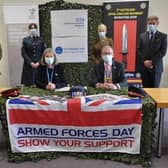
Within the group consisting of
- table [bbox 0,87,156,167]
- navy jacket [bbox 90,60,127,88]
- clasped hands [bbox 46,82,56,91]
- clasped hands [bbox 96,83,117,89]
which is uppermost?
navy jacket [bbox 90,60,127,88]

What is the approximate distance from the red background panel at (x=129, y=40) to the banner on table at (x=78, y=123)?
107 inches

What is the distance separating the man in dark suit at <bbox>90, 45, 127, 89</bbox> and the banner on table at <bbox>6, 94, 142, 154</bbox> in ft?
2.00

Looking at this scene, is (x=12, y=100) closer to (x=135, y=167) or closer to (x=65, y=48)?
(x=135, y=167)

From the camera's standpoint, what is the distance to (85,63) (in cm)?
531

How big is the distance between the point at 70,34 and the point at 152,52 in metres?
1.58

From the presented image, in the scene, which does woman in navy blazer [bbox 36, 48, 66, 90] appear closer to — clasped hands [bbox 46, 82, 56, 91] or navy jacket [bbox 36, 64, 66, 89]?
navy jacket [bbox 36, 64, 66, 89]

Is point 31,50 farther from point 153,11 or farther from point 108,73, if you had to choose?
point 153,11

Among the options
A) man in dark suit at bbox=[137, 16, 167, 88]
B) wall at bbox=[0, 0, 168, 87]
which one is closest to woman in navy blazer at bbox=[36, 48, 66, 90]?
man in dark suit at bbox=[137, 16, 167, 88]

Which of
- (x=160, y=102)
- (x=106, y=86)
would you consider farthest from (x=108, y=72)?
(x=160, y=102)

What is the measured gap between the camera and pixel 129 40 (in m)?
5.13

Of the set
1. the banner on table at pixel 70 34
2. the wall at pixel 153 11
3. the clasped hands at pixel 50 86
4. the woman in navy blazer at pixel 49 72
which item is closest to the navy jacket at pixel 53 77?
the woman in navy blazer at pixel 49 72

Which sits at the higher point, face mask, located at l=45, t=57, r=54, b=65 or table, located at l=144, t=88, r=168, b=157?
face mask, located at l=45, t=57, r=54, b=65

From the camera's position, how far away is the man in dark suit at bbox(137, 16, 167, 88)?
4.32m

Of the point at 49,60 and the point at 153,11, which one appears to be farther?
the point at 153,11
